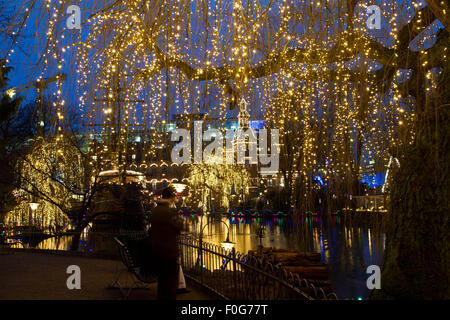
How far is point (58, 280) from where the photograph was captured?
784 cm

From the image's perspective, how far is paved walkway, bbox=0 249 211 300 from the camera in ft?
21.5

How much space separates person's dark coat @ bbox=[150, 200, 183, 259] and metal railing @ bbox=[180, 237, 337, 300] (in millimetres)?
987

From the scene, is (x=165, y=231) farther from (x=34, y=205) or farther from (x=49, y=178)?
(x=34, y=205)

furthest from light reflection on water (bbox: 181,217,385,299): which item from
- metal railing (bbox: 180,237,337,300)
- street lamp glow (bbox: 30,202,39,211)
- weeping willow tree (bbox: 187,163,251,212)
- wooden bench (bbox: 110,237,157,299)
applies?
weeping willow tree (bbox: 187,163,251,212)

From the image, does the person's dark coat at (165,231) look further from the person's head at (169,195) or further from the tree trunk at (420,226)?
the tree trunk at (420,226)

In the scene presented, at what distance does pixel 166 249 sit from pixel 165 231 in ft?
0.60

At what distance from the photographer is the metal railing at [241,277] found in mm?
4293

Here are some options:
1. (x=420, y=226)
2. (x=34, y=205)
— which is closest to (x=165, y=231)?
(x=420, y=226)

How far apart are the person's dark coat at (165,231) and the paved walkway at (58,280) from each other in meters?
2.32

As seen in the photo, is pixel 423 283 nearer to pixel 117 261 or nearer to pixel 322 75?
pixel 322 75

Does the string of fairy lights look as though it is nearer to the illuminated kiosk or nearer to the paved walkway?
the paved walkway

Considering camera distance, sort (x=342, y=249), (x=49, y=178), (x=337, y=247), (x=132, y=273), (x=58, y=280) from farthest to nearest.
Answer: (x=337, y=247) → (x=342, y=249) → (x=49, y=178) → (x=58, y=280) → (x=132, y=273)

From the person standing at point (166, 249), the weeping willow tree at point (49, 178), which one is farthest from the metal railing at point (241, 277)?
the weeping willow tree at point (49, 178)

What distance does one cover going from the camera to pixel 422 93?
4.52m
